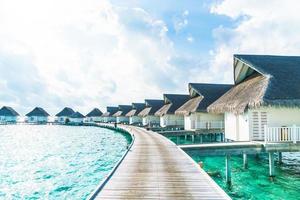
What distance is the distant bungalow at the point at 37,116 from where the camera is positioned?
102 metres

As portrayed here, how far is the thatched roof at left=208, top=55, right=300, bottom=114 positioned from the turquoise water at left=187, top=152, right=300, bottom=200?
12.0 feet

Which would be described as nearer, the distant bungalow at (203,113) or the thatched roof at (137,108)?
the distant bungalow at (203,113)

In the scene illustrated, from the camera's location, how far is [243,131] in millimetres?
18969

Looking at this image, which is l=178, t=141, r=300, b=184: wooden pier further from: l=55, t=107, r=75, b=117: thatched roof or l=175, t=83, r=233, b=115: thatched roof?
l=55, t=107, r=75, b=117: thatched roof

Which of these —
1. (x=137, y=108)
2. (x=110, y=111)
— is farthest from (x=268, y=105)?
(x=110, y=111)

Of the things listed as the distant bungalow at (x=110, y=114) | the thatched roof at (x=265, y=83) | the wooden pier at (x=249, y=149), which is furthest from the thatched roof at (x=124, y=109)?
the wooden pier at (x=249, y=149)

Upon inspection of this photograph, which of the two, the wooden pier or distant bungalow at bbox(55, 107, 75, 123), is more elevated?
distant bungalow at bbox(55, 107, 75, 123)

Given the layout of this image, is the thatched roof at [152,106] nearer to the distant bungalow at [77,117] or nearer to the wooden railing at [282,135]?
the wooden railing at [282,135]

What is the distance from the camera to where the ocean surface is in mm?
12492

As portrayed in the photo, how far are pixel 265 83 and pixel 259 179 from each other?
5.92 metres

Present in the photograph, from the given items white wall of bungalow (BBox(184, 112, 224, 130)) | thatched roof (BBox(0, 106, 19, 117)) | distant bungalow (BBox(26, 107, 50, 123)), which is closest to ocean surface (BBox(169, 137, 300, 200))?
white wall of bungalow (BBox(184, 112, 224, 130))

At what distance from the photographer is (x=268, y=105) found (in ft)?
54.0

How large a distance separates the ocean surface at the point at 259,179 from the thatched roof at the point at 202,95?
10.4 meters

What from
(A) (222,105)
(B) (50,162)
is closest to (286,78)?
(A) (222,105)
